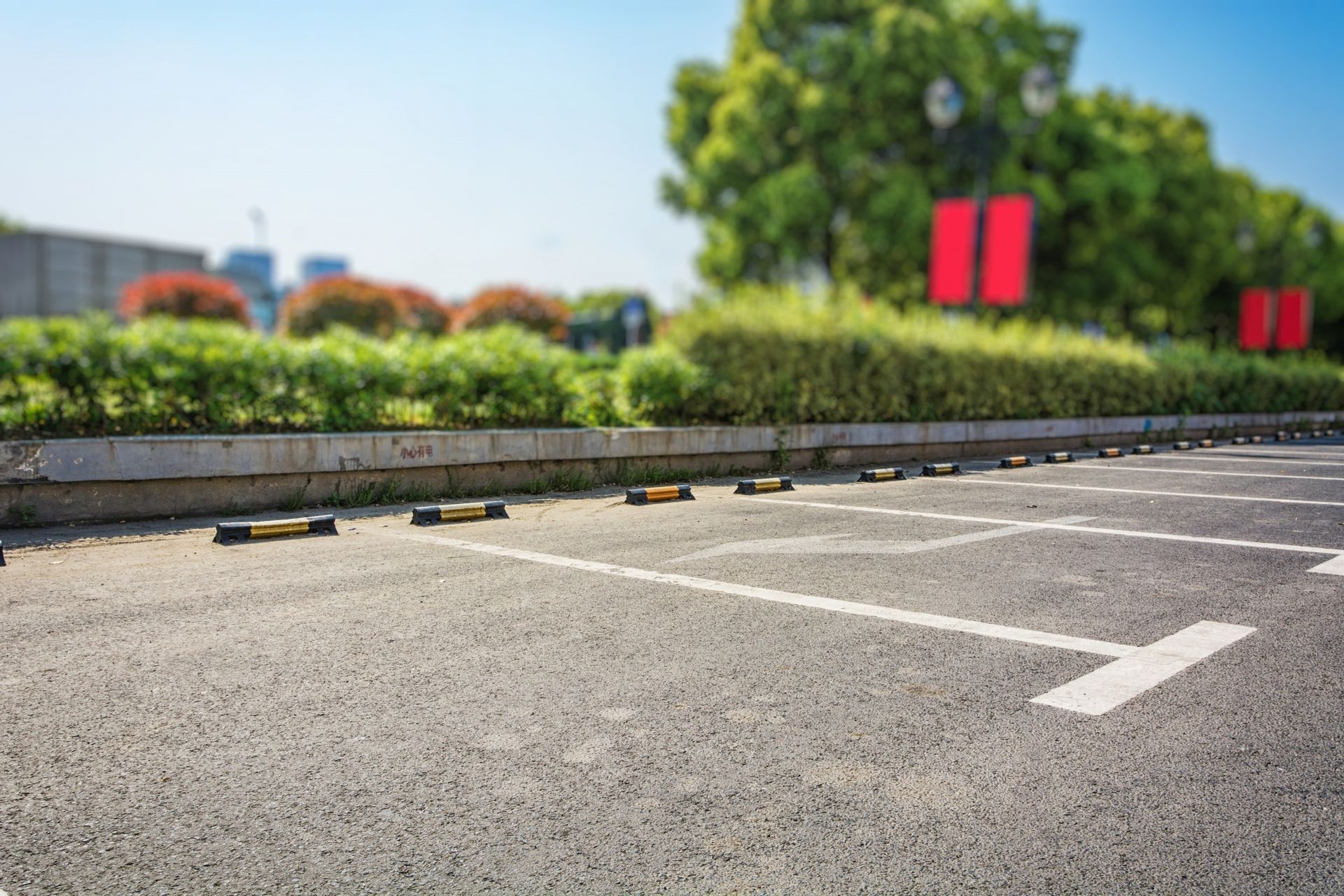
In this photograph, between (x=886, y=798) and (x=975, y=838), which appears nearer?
(x=975, y=838)

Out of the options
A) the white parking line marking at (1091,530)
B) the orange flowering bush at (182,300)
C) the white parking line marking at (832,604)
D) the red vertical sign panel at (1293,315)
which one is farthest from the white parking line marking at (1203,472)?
the red vertical sign panel at (1293,315)

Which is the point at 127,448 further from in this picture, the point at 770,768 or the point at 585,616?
the point at 770,768

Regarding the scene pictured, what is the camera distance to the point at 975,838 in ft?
10.5

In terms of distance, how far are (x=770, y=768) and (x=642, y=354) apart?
9.86m

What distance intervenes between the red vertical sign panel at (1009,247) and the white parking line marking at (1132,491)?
53.1ft

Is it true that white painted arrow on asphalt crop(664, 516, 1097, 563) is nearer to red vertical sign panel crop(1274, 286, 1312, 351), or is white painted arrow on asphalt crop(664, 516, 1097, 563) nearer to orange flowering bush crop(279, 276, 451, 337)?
orange flowering bush crop(279, 276, 451, 337)

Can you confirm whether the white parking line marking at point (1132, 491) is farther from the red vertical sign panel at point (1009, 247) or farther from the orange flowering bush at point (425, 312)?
the orange flowering bush at point (425, 312)

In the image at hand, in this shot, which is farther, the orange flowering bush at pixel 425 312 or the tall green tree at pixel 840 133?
the orange flowering bush at pixel 425 312

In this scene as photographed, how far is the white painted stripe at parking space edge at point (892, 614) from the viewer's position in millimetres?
5145

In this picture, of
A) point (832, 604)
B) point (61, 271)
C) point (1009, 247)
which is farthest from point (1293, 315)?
point (61, 271)

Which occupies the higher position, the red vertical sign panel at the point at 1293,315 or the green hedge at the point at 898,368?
the red vertical sign panel at the point at 1293,315

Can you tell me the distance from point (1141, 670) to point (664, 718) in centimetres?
230

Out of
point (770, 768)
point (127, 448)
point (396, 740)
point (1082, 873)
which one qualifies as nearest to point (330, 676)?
point (396, 740)

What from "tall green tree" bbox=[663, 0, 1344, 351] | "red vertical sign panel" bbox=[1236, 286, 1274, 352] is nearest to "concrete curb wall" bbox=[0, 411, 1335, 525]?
"tall green tree" bbox=[663, 0, 1344, 351]
